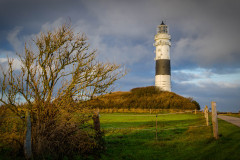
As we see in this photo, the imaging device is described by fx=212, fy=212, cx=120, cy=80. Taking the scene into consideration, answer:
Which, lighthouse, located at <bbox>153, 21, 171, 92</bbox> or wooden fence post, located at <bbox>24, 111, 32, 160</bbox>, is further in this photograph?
lighthouse, located at <bbox>153, 21, 171, 92</bbox>

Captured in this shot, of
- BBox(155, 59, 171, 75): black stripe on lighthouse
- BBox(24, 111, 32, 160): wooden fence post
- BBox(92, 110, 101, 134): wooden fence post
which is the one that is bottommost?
BBox(24, 111, 32, 160): wooden fence post

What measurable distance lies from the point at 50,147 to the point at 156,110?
1203 inches


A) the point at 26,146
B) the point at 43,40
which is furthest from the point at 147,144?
the point at 43,40

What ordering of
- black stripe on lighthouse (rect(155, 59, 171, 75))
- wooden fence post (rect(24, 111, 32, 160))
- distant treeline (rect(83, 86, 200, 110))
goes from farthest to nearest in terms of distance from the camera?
black stripe on lighthouse (rect(155, 59, 171, 75)) → distant treeline (rect(83, 86, 200, 110)) → wooden fence post (rect(24, 111, 32, 160))

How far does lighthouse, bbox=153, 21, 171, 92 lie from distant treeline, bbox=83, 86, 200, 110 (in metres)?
1.92

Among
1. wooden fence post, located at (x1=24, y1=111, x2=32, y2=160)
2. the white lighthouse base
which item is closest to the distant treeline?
the white lighthouse base

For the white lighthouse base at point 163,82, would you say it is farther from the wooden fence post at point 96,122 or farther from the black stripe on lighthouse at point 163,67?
the wooden fence post at point 96,122

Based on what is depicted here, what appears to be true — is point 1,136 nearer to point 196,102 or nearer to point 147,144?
point 147,144

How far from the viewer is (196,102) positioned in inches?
1576

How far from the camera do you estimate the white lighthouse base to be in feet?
139

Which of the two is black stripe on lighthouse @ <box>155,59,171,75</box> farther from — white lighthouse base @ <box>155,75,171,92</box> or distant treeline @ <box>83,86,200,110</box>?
distant treeline @ <box>83,86,200,110</box>

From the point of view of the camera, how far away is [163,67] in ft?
139

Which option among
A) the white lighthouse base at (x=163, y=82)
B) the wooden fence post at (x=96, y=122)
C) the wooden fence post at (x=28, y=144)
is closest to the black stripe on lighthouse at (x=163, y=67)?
the white lighthouse base at (x=163, y=82)

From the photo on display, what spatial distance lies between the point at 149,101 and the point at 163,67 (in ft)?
27.3
